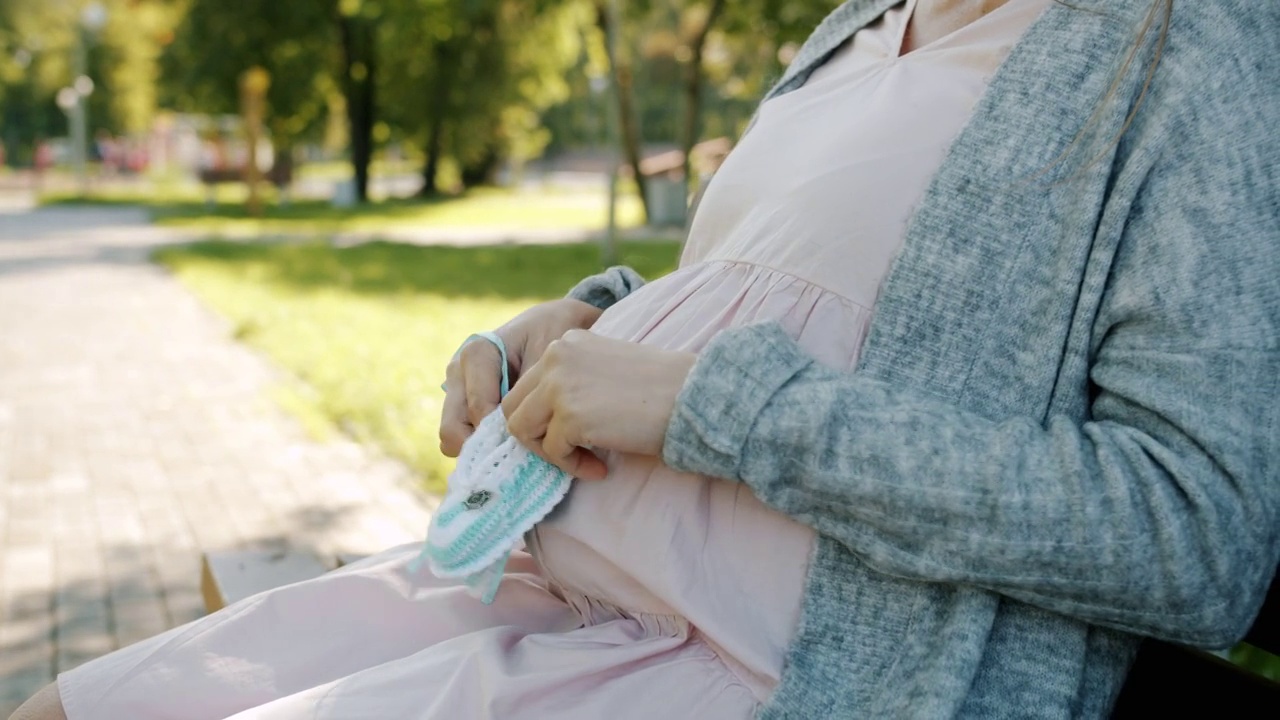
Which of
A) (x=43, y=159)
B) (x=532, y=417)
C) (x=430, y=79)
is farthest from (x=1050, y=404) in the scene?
(x=43, y=159)

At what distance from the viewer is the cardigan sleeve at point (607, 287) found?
1717mm

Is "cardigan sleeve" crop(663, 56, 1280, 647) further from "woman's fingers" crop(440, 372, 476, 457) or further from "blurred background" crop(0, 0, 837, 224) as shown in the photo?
"blurred background" crop(0, 0, 837, 224)

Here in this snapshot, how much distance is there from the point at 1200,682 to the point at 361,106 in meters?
29.9

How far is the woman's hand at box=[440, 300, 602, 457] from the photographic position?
5.01ft

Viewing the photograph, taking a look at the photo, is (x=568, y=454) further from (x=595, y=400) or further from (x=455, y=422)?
(x=455, y=422)

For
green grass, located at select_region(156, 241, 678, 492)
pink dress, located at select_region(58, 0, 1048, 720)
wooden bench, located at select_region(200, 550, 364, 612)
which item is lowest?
green grass, located at select_region(156, 241, 678, 492)

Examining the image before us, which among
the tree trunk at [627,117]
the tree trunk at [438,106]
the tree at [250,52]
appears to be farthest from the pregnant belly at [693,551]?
the tree trunk at [438,106]

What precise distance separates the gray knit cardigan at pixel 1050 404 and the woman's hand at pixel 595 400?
4 centimetres

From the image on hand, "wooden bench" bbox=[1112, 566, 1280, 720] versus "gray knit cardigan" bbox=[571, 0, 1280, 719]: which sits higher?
"gray knit cardigan" bbox=[571, 0, 1280, 719]

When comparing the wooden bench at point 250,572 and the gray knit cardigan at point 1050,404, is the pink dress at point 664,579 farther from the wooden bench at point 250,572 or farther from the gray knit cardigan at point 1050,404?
the wooden bench at point 250,572

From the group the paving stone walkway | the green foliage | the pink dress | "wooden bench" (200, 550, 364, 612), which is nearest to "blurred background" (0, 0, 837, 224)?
the green foliage

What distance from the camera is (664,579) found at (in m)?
1.18

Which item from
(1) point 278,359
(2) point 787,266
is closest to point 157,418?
(1) point 278,359

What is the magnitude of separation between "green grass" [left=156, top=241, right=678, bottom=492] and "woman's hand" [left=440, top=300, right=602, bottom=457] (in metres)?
3.63
